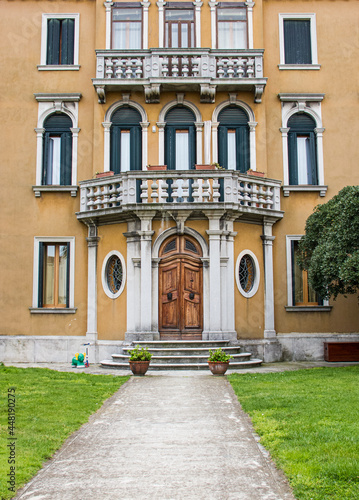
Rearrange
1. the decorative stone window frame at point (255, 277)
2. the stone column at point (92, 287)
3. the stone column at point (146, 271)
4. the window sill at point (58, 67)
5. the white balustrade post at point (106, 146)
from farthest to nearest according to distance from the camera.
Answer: the window sill at point (58, 67), the white balustrade post at point (106, 146), the stone column at point (92, 287), the decorative stone window frame at point (255, 277), the stone column at point (146, 271)

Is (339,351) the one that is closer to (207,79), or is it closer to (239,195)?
(239,195)

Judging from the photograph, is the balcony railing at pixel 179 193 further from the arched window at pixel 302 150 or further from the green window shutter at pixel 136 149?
the arched window at pixel 302 150

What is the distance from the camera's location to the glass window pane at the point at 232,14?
2156cm

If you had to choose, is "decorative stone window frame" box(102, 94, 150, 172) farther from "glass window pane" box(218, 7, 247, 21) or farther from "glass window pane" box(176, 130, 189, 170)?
"glass window pane" box(218, 7, 247, 21)

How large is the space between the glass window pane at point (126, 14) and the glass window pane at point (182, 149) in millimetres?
4566

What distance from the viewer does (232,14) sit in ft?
70.8

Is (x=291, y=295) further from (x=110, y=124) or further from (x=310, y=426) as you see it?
(x=310, y=426)

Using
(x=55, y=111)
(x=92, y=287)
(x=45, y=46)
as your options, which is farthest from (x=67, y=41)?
(x=92, y=287)

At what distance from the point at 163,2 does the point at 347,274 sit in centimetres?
1245

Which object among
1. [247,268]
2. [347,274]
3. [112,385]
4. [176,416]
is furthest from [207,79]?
[176,416]

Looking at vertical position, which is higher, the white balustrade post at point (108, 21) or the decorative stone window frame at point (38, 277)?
the white balustrade post at point (108, 21)

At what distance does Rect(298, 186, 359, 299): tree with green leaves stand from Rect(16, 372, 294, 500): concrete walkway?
610 centimetres

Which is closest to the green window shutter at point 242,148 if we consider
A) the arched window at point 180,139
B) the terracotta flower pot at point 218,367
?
the arched window at point 180,139

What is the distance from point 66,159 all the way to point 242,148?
633 centimetres
